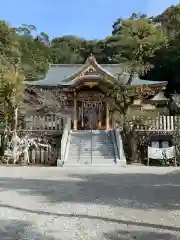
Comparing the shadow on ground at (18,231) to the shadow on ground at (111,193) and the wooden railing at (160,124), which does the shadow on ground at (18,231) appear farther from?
the wooden railing at (160,124)

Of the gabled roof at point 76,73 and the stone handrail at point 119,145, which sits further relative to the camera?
the gabled roof at point 76,73

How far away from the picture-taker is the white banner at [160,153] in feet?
45.4

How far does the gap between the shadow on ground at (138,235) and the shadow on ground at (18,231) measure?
671mm

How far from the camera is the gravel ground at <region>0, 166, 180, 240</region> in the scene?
12.8ft

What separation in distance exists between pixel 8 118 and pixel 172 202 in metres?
10.9

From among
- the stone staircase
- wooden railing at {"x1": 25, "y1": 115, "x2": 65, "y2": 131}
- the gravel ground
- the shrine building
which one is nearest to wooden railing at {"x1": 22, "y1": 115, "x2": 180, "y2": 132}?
wooden railing at {"x1": 25, "y1": 115, "x2": 65, "y2": 131}

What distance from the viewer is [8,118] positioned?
15250mm

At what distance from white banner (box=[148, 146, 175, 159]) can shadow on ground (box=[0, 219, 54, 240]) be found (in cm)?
1000

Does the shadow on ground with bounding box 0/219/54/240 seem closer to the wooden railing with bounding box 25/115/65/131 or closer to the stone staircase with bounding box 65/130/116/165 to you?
the stone staircase with bounding box 65/130/116/165

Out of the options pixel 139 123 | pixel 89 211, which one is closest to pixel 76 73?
pixel 139 123

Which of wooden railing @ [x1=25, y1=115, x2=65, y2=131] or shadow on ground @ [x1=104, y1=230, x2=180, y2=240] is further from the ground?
wooden railing @ [x1=25, y1=115, x2=65, y2=131]

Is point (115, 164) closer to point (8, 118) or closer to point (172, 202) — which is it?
point (8, 118)

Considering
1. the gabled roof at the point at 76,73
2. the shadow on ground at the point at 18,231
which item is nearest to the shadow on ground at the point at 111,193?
the shadow on ground at the point at 18,231

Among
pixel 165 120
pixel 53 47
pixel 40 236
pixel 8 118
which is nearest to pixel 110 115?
pixel 165 120
